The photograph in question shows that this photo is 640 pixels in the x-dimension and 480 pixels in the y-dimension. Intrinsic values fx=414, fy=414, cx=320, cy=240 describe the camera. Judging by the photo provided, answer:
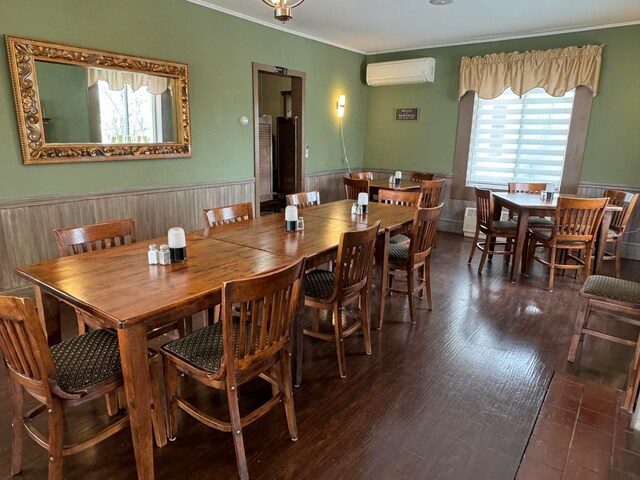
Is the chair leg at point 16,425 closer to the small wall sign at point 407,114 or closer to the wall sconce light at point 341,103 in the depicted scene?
the wall sconce light at point 341,103

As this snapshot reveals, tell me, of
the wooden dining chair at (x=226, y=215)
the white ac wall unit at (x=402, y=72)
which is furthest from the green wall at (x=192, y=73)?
the wooden dining chair at (x=226, y=215)

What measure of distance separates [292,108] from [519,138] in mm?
3107

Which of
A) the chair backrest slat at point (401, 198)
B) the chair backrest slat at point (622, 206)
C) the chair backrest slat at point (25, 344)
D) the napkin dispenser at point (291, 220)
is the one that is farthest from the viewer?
the chair backrest slat at point (622, 206)

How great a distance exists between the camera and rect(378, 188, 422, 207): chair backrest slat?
3822 millimetres

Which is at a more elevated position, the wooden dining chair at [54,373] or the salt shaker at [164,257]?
the salt shaker at [164,257]

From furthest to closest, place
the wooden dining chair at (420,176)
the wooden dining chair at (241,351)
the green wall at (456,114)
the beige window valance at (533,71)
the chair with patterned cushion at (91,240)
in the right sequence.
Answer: the wooden dining chair at (420,176)
the beige window valance at (533,71)
the green wall at (456,114)
the chair with patterned cushion at (91,240)
the wooden dining chair at (241,351)

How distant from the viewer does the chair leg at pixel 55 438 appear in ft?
4.90

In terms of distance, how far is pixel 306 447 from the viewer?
74.8 inches

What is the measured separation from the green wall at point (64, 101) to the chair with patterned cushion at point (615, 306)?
391cm

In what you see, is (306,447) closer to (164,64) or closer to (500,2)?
(164,64)

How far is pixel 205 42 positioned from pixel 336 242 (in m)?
3.02

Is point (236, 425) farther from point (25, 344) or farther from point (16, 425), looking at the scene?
point (16, 425)

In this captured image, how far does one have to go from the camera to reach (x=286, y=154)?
654 centimetres

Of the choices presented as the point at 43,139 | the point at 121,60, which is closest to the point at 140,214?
the point at 43,139
